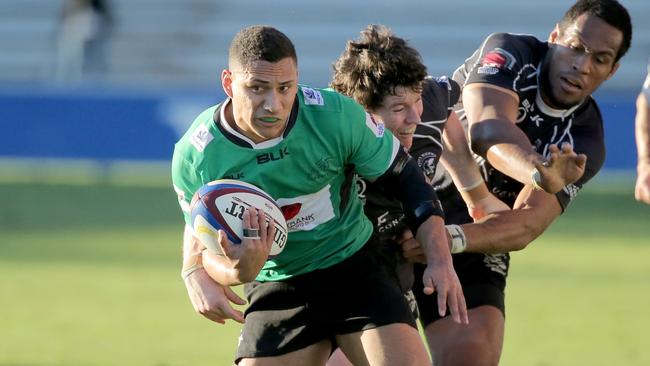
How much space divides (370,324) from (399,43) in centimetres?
151

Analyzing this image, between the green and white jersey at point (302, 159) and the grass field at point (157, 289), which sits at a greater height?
the green and white jersey at point (302, 159)

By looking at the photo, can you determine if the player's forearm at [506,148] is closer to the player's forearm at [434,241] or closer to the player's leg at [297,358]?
the player's forearm at [434,241]

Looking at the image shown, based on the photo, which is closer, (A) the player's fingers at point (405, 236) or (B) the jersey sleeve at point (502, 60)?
(A) the player's fingers at point (405, 236)

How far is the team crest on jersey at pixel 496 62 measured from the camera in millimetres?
7227

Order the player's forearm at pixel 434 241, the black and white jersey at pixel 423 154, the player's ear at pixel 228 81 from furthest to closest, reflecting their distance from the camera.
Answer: the black and white jersey at pixel 423 154, the player's ear at pixel 228 81, the player's forearm at pixel 434 241

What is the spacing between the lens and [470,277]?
7.69 m

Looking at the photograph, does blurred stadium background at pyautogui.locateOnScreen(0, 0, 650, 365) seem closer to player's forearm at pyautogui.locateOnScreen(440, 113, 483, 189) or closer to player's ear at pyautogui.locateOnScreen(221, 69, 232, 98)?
player's forearm at pyautogui.locateOnScreen(440, 113, 483, 189)

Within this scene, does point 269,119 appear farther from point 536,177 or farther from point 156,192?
point 156,192

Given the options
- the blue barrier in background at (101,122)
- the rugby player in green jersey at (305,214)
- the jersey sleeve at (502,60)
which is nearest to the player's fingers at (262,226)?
the rugby player in green jersey at (305,214)

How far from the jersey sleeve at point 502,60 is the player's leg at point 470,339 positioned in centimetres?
132

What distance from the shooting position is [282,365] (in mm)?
6238

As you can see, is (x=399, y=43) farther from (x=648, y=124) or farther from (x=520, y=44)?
(x=648, y=124)

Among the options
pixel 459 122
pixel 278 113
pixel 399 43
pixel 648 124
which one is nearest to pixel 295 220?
pixel 278 113

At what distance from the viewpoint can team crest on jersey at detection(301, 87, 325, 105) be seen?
6.17 m
